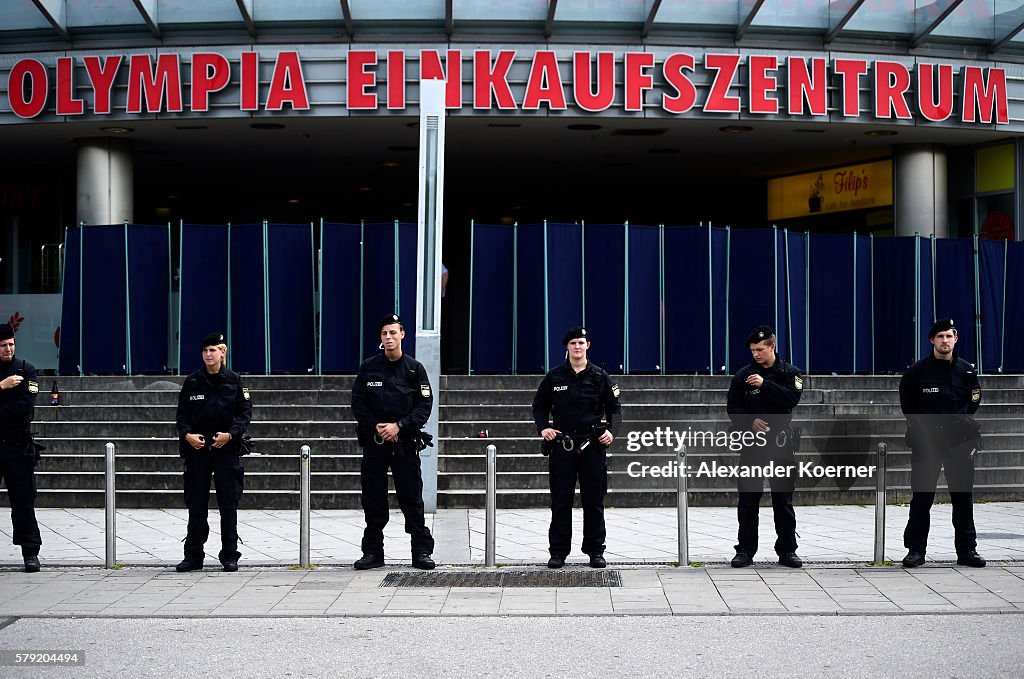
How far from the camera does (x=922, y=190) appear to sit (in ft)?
73.5

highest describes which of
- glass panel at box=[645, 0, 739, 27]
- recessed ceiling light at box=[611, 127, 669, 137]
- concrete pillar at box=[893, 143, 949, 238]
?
glass panel at box=[645, 0, 739, 27]

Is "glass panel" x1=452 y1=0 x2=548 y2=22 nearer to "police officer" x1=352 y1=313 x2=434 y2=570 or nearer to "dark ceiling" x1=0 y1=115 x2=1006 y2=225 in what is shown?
"dark ceiling" x1=0 y1=115 x2=1006 y2=225

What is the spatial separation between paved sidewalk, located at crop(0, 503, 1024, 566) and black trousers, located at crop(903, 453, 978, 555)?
449 mm

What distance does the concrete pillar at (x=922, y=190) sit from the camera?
22.2m

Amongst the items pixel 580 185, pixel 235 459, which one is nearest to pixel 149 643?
pixel 235 459

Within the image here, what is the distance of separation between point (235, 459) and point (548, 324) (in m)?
8.36

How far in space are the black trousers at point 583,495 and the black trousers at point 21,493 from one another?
163 inches

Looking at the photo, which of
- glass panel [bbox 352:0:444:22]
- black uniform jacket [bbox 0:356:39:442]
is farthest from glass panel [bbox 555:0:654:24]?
black uniform jacket [bbox 0:356:39:442]

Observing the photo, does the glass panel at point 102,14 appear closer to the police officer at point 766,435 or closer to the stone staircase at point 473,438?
the stone staircase at point 473,438

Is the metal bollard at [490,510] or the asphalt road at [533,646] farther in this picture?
the metal bollard at [490,510]

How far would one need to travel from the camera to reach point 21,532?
9617 millimetres

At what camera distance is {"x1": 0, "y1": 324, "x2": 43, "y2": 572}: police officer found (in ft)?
31.6

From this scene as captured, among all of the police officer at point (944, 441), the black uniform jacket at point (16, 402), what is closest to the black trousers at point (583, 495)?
the police officer at point (944, 441)

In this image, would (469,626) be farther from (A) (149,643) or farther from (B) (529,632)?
(A) (149,643)
